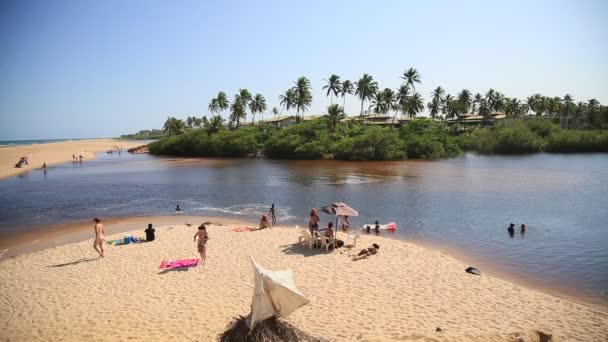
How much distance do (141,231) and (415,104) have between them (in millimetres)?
77572

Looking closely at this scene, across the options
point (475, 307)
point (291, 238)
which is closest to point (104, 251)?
point (291, 238)

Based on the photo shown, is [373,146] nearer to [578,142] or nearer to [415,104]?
[415,104]

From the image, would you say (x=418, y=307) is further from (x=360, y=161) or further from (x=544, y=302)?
(x=360, y=161)

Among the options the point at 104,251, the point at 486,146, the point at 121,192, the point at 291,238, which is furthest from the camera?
the point at 486,146

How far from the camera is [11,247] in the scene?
1745cm

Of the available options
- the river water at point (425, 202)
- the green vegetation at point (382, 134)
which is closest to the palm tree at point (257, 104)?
the green vegetation at point (382, 134)

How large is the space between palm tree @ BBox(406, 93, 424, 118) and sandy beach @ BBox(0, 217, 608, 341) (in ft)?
247

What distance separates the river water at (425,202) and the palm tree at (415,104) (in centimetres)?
3907

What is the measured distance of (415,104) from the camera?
84.8 m

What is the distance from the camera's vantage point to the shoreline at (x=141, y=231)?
11633 millimetres

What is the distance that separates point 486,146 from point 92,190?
70.2m

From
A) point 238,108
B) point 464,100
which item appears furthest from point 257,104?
point 464,100

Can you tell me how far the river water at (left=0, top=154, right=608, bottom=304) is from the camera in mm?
15320

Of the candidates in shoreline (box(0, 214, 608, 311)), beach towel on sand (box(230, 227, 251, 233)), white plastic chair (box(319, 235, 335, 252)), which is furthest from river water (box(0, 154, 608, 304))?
white plastic chair (box(319, 235, 335, 252))
